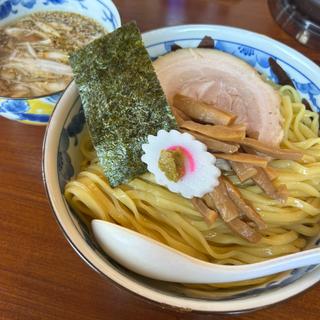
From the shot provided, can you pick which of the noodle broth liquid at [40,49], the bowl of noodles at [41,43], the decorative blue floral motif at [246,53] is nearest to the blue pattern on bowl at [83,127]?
the decorative blue floral motif at [246,53]

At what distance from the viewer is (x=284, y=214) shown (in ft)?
3.29

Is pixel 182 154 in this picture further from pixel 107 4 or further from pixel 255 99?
pixel 107 4

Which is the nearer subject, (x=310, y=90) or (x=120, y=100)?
(x=120, y=100)

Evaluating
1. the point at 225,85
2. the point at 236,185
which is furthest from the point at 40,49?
the point at 236,185

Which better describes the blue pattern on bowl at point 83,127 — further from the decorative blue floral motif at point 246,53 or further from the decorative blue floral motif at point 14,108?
the decorative blue floral motif at point 14,108

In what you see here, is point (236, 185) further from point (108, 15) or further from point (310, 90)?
point (108, 15)

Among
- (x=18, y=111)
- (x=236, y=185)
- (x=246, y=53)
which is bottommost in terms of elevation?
(x=18, y=111)

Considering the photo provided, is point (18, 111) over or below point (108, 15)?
below

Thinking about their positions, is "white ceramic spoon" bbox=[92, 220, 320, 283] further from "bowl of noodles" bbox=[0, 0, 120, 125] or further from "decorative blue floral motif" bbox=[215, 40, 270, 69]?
"decorative blue floral motif" bbox=[215, 40, 270, 69]

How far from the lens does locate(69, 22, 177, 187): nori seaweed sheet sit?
3.27 feet

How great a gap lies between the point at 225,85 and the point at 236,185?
0.33 metres

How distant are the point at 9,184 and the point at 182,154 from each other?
551mm

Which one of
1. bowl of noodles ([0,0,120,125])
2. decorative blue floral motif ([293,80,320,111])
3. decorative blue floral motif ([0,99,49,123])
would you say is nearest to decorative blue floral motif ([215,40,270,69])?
decorative blue floral motif ([293,80,320,111])

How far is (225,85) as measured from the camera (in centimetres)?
120
